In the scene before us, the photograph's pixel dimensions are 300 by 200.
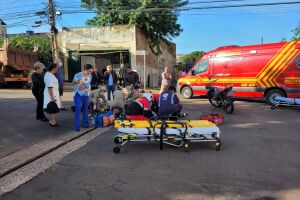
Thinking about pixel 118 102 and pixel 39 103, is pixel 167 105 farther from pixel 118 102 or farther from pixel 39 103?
pixel 39 103

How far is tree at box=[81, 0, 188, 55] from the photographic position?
26.8m

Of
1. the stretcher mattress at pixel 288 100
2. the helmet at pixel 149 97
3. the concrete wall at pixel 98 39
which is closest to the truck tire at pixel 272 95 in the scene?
the stretcher mattress at pixel 288 100

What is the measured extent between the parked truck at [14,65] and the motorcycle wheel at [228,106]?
1415 cm

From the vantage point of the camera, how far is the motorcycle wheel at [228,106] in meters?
11.7

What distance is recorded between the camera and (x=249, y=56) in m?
14.9

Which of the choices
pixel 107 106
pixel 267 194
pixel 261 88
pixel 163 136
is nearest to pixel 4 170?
pixel 163 136

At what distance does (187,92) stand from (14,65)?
36.5 ft

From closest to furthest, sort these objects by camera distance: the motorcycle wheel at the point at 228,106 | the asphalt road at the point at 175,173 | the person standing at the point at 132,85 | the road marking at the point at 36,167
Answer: the asphalt road at the point at 175,173 → the road marking at the point at 36,167 → the motorcycle wheel at the point at 228,106 → the person standing at the point at 132,85

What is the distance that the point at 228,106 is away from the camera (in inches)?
464

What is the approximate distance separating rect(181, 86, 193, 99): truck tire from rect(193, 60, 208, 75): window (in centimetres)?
94

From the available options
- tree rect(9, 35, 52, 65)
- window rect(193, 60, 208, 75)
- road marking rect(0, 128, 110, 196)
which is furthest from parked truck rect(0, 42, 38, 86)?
road marking rect(0, 128, 110, 196)

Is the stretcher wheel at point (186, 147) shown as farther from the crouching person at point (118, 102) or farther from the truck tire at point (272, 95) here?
the truck tire at point (272, 95)

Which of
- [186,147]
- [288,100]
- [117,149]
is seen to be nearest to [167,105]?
[186,147]

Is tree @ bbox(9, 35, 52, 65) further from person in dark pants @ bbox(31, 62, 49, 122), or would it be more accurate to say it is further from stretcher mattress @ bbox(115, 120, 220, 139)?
stretcher mattress @ bbox(115, 120, 220, 139)
